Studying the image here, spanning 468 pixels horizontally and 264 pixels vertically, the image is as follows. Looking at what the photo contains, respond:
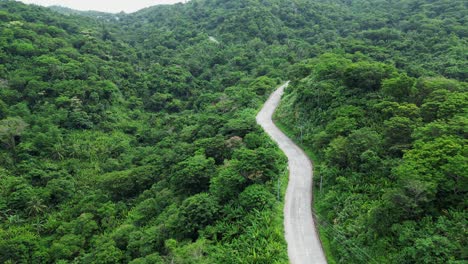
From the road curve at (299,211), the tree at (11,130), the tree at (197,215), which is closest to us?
the road curve at (299,211)

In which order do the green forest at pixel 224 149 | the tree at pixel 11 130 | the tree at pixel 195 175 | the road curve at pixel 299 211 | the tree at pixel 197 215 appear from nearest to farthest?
the green forest at pixel 224 149 → the road curve at pixel 299 211 → the tree at pixel 197 215 → the tree at pixel 195 175 → the tree at pixel 11 130

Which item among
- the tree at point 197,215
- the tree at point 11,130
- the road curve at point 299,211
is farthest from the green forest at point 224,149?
the road curve at point 299,211

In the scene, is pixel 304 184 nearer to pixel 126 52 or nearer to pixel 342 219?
pixel 342 219

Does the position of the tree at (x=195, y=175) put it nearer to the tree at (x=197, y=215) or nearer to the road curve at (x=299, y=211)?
the tree at (x=197, y=215)

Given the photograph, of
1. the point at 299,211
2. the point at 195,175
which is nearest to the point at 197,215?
the point at 195,175

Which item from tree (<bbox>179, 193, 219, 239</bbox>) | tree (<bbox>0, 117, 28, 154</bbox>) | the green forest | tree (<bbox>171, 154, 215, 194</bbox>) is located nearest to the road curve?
the green forest
